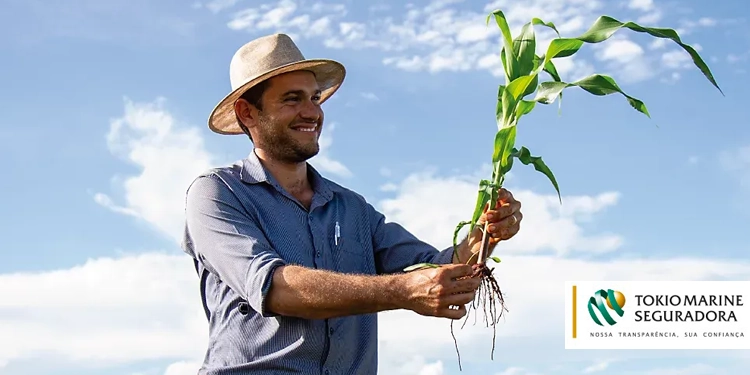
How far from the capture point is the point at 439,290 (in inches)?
122

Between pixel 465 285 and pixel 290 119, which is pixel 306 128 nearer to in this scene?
pixel 290 119

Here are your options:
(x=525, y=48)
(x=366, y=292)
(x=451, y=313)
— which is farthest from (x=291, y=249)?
(x=525, y=48)

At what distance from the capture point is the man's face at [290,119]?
421 cm

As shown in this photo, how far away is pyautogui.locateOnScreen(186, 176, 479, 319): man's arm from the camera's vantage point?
124 inches

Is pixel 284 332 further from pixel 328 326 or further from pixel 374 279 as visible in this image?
pixel 374 279

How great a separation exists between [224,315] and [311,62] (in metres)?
1.28

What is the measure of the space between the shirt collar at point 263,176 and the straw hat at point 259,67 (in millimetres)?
354

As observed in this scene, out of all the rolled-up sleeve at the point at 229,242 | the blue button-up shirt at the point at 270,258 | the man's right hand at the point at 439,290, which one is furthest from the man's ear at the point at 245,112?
the man's right hand at the point at 439,290

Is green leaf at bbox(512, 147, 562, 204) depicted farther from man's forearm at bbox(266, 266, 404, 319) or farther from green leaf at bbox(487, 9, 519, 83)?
man's forearm at bbox(266, 266, 404, 319)

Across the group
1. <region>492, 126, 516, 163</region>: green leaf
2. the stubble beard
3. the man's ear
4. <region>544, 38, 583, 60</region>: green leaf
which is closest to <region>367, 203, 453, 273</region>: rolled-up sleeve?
the stubble beard

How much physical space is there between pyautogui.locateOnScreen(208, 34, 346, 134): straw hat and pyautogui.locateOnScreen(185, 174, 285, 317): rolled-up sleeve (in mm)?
562

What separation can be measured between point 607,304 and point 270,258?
4.51 m

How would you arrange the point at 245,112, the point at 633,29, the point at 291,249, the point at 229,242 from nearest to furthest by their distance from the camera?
the point at 633,29, the point at 229,242, the point at 291,249, the point at 245,112

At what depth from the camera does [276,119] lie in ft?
13.9
